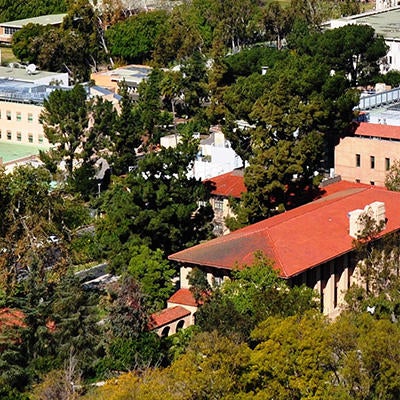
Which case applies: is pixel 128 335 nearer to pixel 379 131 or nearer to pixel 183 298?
pixel 183 298

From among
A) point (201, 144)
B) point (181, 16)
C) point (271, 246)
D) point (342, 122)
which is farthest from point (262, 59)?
point (271, 246)

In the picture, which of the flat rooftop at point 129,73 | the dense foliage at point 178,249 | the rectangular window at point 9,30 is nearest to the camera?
the dense foliage at point 178,249

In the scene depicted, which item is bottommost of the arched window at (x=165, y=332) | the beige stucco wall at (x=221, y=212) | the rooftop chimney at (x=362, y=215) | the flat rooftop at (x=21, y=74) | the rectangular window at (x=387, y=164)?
the arched window at (x=165, y=332)

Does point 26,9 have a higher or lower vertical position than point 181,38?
higher

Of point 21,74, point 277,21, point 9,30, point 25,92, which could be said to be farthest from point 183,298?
point 9,30

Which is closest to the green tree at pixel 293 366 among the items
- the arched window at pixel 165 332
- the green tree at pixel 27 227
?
the arched window at pixel 165 332

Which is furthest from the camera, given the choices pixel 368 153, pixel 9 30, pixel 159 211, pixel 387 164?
pixel 9 30

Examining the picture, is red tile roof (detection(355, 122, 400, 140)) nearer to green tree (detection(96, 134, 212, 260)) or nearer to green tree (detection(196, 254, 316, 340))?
green tree (detection(96, 134, 212, 260))

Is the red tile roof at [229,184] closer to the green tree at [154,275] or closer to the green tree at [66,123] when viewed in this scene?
the green tree at [66,123]

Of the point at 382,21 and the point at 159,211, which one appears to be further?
the point at 382,21
